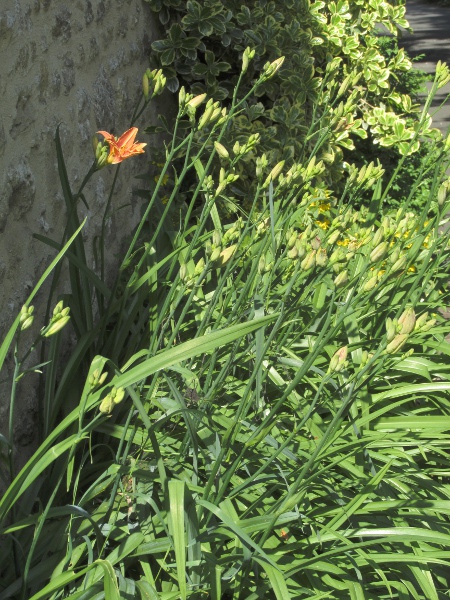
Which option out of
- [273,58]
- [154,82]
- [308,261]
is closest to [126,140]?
[154,82]

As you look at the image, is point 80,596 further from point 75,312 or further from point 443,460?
point 443,460

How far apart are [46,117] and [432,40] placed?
11520 millimetres

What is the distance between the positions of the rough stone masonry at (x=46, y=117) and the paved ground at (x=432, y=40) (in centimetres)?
511

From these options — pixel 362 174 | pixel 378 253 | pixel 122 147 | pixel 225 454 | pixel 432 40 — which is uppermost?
pixel 122 147

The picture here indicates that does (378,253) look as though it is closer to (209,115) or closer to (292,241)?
(292,241)

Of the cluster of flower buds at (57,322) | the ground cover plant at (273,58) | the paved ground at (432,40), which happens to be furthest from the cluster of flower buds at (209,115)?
the paved ground at (432,40)

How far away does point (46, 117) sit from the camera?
2.56 m

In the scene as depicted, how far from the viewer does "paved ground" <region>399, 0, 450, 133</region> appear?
871 cm

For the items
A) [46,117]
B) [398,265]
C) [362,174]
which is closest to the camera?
[398,265]

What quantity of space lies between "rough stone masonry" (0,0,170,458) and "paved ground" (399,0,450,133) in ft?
16.8

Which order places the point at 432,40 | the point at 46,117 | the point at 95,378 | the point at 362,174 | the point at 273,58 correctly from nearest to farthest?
the point at 95,378 → the point at 362,174 → the point at 46,117 → the point at 273,58 → the point at 432,40

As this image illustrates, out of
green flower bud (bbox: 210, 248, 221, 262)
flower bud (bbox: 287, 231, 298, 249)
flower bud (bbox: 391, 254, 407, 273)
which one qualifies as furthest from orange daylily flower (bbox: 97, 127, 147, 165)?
flower bud (bbox: 391, 254, 407, 273)

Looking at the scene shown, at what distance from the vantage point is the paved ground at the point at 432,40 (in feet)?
28.6

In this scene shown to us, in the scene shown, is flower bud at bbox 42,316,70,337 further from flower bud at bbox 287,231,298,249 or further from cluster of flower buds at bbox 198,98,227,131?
cluster of flower buds at bbox 198,98,227,131
